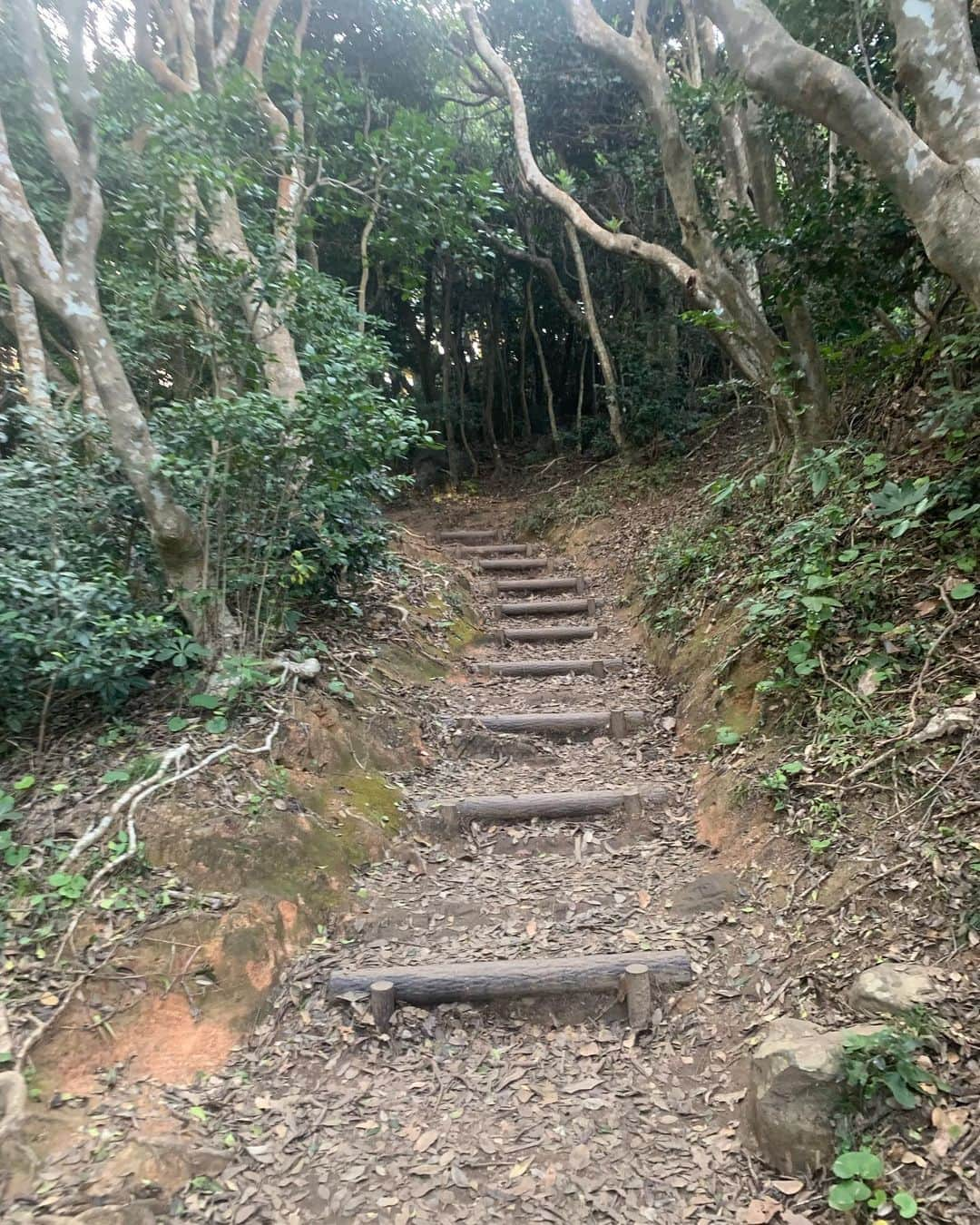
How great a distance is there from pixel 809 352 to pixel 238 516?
14.2ft

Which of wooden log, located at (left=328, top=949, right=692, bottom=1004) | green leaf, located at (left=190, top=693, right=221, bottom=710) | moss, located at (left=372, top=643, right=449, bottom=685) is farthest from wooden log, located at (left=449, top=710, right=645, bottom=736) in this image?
wooden log, located at (left=328, top=949, right=692, bottom=1004)

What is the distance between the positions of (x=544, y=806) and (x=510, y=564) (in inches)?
194

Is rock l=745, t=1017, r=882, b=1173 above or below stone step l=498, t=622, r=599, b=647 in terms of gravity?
below

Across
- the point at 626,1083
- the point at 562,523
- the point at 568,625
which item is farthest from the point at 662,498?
the point at 626,1083

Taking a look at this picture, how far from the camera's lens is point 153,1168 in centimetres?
216

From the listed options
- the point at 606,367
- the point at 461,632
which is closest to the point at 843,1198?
the point at 461,632

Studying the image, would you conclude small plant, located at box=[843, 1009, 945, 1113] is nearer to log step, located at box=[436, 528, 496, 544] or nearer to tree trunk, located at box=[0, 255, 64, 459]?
tree trunk, located at box=[0, 255, 64, 459]

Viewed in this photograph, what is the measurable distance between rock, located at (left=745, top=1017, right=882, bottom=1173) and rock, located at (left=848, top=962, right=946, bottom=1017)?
3.6 inches

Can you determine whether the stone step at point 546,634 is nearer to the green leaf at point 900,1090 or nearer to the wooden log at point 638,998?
the wooden log at point 638,998

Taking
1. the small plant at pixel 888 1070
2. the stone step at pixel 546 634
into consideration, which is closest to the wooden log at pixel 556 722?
the stone step at pixel 546 634

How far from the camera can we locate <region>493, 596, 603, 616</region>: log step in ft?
23.7

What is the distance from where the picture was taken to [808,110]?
3.36 metres

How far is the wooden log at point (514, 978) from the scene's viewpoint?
281cm

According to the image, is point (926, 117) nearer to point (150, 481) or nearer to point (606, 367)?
point (150, 481)
